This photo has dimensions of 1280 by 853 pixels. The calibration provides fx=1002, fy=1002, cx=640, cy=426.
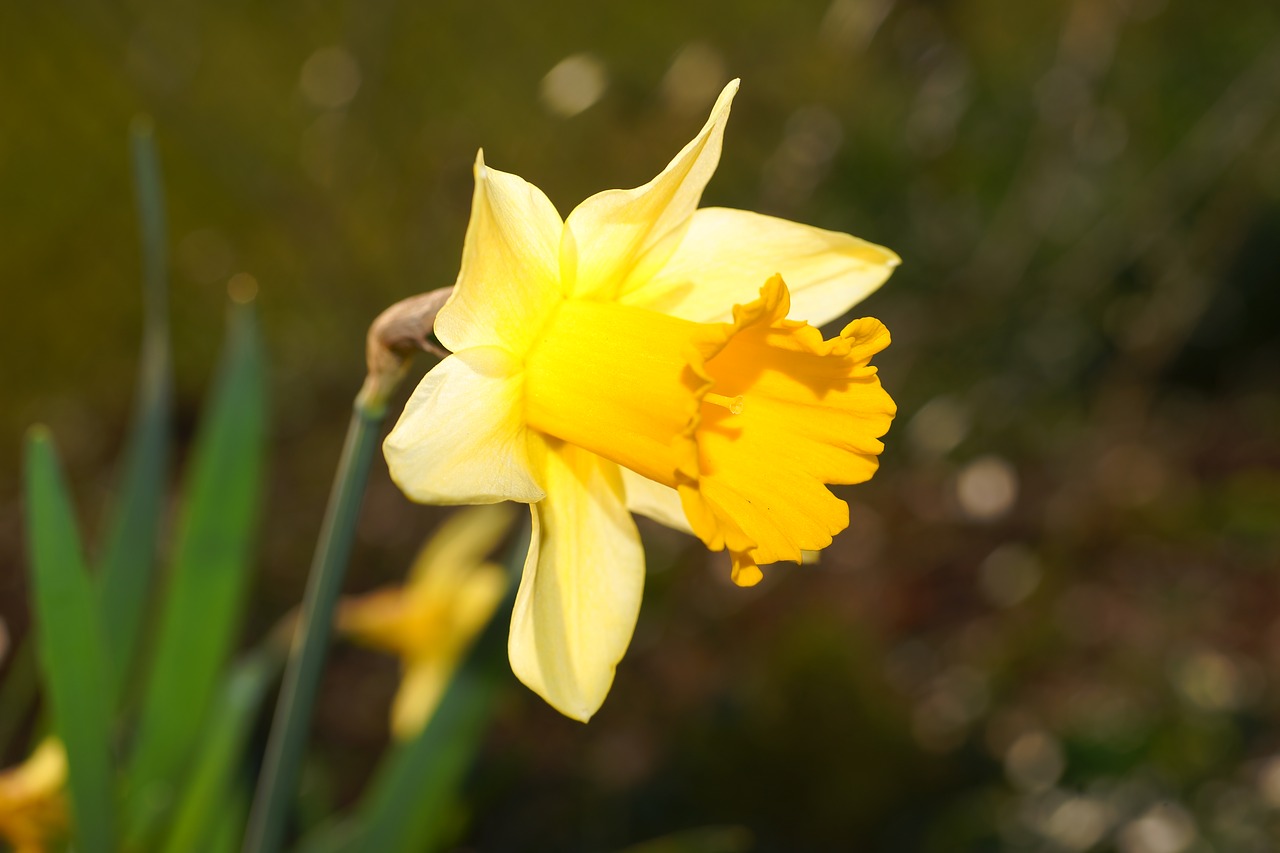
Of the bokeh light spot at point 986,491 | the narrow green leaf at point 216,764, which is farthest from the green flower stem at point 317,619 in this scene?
the bokeh light spot at point 986,491

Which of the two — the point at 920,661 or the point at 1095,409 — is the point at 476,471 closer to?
the point at 920,661

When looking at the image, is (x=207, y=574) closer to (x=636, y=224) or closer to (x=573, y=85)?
(x=636, y=224)

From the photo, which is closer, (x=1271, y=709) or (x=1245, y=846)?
(x=1245, y=846)

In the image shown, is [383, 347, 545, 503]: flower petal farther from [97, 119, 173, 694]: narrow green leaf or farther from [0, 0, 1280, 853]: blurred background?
[0, 0, 1280, 853]: blurred background

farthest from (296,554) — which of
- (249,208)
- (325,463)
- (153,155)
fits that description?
(153,155)

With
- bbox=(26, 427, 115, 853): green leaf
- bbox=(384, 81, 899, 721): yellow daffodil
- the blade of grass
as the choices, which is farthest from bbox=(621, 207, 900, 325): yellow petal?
the blade of grass
